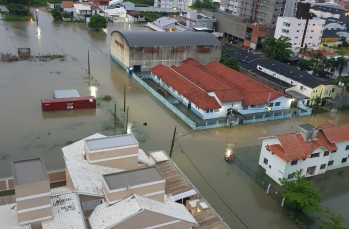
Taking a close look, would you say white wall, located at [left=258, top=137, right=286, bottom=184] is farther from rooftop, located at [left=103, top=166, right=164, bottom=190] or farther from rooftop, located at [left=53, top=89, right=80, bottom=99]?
rooftop, located at [left=53, top=89, right=80, bottom=99]

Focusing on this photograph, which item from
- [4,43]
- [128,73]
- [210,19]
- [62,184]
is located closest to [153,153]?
[62,184]

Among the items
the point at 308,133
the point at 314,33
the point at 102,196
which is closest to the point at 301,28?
the point at 314,33

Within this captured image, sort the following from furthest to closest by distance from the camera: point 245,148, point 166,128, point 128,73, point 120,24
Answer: point 120,24 → point 128,73 → point 166,128 → point 245,148

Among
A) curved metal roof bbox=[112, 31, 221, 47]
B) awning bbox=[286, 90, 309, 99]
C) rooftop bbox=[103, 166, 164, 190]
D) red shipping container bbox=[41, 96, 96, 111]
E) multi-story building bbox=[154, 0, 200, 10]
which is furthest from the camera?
multi-story building bbox=[154, 0, 200, 10]

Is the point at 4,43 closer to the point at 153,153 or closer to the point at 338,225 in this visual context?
the point at 153,153

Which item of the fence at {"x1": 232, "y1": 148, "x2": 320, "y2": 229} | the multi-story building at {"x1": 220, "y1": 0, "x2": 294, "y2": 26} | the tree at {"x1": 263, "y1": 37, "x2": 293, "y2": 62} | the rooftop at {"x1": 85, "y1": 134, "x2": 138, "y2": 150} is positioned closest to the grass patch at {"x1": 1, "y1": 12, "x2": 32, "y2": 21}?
the multi-story building at {"x1": 220, "y1": 0, "x2": 294, "y2": 26}

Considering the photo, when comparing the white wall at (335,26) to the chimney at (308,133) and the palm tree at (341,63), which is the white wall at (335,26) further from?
the chimney at (308,133)
